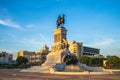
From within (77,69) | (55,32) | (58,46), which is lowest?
(77,69)

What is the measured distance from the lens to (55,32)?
3393 inches

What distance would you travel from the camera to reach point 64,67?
6494 centimetres

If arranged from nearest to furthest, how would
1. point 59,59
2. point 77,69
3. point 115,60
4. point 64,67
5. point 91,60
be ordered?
point 77,69
point 64,67
point 59,59
point 115,60
point 91,60

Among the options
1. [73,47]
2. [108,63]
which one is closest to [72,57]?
[108,63]

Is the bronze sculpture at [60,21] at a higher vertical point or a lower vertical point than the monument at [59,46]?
higher

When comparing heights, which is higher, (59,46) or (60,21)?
(60,21)

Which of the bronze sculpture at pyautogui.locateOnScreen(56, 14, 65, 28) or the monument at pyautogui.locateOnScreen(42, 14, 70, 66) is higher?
the bronze sculpture at pyautogui.locateOnScreen(56, 14, 65, 28)

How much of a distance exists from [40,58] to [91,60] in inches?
2370

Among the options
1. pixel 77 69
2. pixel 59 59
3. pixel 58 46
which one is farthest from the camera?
pixel 58 46

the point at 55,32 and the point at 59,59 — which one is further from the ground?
the point at 55,32

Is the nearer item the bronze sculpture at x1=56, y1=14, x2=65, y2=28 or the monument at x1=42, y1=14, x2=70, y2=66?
the monument at x1=42, y1=14, x2=70, y2=66

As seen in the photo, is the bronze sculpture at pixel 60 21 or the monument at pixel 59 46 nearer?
the monument at pixel 59 46

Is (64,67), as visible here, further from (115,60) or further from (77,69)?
(115,60)

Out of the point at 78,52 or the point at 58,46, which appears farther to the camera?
the point at 78,52
